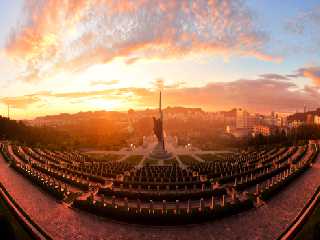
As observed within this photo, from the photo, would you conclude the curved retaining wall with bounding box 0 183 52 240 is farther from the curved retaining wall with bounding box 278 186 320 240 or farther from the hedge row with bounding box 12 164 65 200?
the curved retaining wall with bounding box 278 186 320 240

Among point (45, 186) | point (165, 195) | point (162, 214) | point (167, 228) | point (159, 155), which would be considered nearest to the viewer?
point (167, 228)

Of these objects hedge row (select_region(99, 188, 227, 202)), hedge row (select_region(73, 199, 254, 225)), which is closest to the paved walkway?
hedge row (select_region(73, 199, 254, 225))

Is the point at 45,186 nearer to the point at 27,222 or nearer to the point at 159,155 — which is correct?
the point at 27,222

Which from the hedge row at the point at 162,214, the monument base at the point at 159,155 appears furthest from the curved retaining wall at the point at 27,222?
the monument base at the point at 159,155

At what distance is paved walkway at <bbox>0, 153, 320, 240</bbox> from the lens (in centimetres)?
1145

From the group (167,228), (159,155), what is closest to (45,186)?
(167,228)

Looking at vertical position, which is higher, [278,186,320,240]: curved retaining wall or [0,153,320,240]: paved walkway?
[278,186,320,240]: curved retaining wall

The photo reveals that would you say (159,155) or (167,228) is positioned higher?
(159,155)

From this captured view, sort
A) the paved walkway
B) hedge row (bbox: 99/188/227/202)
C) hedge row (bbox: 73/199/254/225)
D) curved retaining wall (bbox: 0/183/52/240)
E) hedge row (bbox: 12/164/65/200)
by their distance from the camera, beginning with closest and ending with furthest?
curved retaining wall (bbox: 0/183/52/240), the paved walkway, hedge row (bbox: 73/199/254/225), hedge row (bbox: 99/188/227/202), hedge row (bbox: 12/164/65/200)

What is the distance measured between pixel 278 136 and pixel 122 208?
4902cm

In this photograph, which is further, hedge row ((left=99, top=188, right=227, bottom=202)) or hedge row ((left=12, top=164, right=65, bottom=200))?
hedge row ((left=12, top=164, right=65, bottom=200))

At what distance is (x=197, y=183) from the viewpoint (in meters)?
20.0

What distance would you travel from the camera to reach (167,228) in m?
12.4

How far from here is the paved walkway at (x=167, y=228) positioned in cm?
1145
